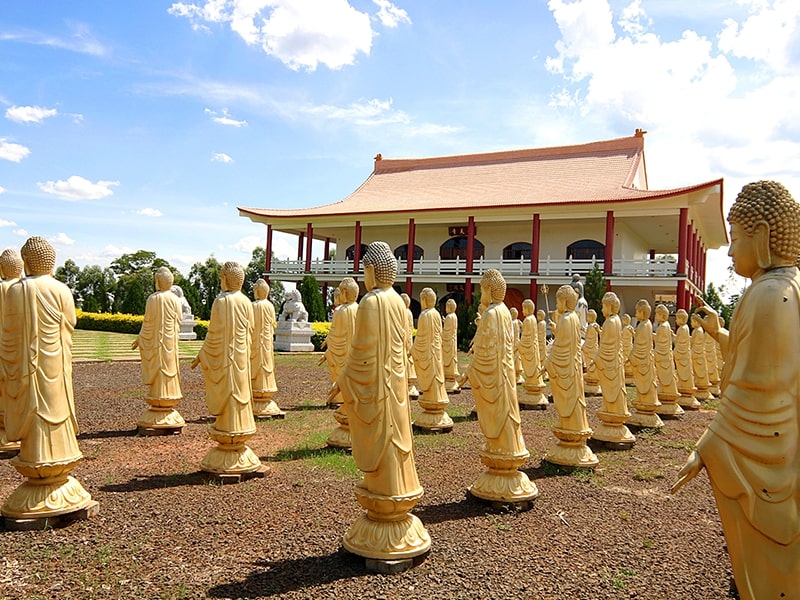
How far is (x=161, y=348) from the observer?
845cm

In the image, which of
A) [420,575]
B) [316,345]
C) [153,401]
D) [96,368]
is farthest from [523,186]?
[420,575]

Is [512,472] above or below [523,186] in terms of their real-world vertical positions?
below

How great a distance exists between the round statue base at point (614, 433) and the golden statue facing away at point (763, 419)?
5.88 m

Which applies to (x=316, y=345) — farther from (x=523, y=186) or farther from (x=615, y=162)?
(x=615, y=162)

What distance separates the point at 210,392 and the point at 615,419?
5.89 metres

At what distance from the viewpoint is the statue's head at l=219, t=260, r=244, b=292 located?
650cm

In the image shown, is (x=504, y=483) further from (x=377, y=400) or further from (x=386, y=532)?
(x=377, y=400)

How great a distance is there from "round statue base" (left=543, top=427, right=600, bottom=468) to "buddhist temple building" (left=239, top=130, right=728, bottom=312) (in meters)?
16.8

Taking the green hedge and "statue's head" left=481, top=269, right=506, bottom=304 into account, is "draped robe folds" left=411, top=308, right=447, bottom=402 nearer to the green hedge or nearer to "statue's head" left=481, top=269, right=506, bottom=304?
"statue's head" left=481, top=269, right=506, bottom=304

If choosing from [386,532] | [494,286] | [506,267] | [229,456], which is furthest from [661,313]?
[506,267]

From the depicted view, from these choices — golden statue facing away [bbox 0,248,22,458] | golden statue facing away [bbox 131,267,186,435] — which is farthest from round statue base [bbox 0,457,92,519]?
golden statue facing away [bbox 131,267,186,435]

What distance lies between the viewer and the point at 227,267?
656 centimetres

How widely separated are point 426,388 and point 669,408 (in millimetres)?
5542

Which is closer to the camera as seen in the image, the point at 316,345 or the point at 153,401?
the point at 153,401
